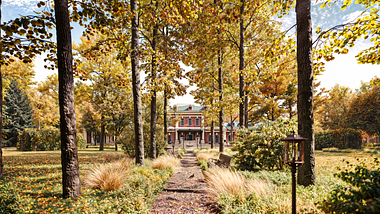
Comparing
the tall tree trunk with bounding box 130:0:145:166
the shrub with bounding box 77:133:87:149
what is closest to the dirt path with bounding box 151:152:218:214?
the tall tree trunk with bounding box 130:0:145:166

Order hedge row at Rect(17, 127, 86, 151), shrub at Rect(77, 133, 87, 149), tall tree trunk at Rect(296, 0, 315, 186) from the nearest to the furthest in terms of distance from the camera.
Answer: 1. tall tree trunk at Rect(296, 0, 315, 186)
2. hedge row at Rect(17, 127, 86, 151)
3. shrub at Rect(77, 133, 87, 149)

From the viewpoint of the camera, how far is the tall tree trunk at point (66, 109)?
13.4 ft

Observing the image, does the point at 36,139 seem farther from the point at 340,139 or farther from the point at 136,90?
the point at 340,139

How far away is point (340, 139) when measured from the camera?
21469mm

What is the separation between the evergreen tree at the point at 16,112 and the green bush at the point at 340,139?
42373mm

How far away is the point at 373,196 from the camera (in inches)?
83.1

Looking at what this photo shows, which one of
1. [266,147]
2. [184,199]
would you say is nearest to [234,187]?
[184,199]

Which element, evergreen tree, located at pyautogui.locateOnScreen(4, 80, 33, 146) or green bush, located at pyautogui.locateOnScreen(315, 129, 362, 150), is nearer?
green bush, located at pyautogui.locateOnScreen(315, 129, 362, 150)

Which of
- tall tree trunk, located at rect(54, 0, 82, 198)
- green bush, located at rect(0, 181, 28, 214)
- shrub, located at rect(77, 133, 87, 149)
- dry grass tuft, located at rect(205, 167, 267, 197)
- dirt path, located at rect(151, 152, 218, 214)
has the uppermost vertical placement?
tall tree trunk, located at rect(54, 0, 82, 198)

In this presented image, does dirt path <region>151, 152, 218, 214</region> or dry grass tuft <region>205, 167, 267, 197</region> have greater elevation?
dry grass tuft <region>205, 167, 267, 197</region>

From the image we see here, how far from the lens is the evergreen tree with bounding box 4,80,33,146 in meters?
26.4

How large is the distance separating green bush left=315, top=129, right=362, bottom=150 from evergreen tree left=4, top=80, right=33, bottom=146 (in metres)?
42.4

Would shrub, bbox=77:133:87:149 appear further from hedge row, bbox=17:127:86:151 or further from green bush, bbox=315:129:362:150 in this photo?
green bush, bbox=315:129:362:150

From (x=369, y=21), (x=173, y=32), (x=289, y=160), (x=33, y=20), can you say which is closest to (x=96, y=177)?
(x=33, y=20)
